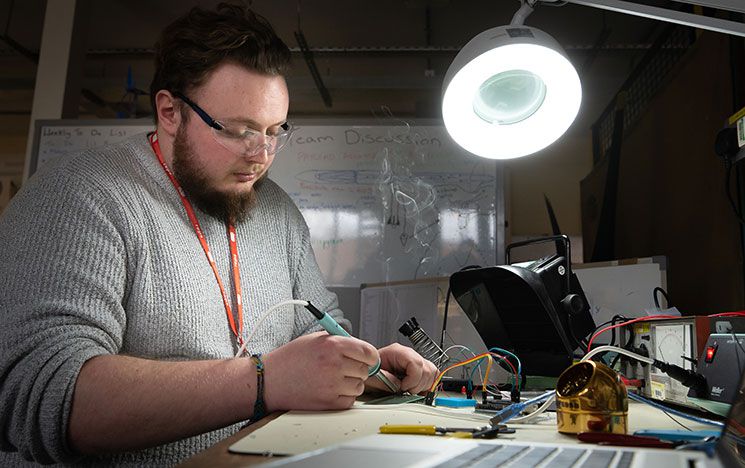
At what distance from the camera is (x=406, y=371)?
114cm

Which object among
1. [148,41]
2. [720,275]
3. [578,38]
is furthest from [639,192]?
[148,41]

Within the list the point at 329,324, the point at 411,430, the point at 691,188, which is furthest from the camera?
the point at 691,188

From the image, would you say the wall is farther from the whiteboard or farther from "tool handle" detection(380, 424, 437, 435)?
"tool handle" detection(380, 424, 437, 435)

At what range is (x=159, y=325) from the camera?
106cm

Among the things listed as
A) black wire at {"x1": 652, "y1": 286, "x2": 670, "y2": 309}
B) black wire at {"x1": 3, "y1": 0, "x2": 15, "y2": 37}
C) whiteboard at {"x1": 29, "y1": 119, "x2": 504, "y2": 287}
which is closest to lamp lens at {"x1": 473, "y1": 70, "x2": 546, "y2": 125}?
black wire at {"x1": 652, "y1": 286, "x2": 670, "y2": 309}

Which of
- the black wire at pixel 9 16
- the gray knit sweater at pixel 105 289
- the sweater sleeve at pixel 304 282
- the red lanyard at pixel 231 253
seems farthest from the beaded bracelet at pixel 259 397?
the black wire at pixel 9 16

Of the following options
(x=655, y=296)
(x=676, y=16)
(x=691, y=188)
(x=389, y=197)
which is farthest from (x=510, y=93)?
(x=389, y=197)

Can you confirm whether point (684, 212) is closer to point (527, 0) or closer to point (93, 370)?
point (527, 0)

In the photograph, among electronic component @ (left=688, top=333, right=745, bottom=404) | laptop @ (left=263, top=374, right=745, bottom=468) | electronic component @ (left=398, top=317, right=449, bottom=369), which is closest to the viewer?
laptop @ (left=263, top=374, right=745, bottom=468)

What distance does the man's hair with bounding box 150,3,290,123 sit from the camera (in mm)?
1292

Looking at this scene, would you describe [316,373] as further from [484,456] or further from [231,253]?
[231,253]

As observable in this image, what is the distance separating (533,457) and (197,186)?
3.30 feet

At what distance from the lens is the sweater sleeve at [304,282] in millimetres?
1419

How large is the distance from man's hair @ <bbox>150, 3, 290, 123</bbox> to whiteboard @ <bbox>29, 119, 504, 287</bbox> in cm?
138
